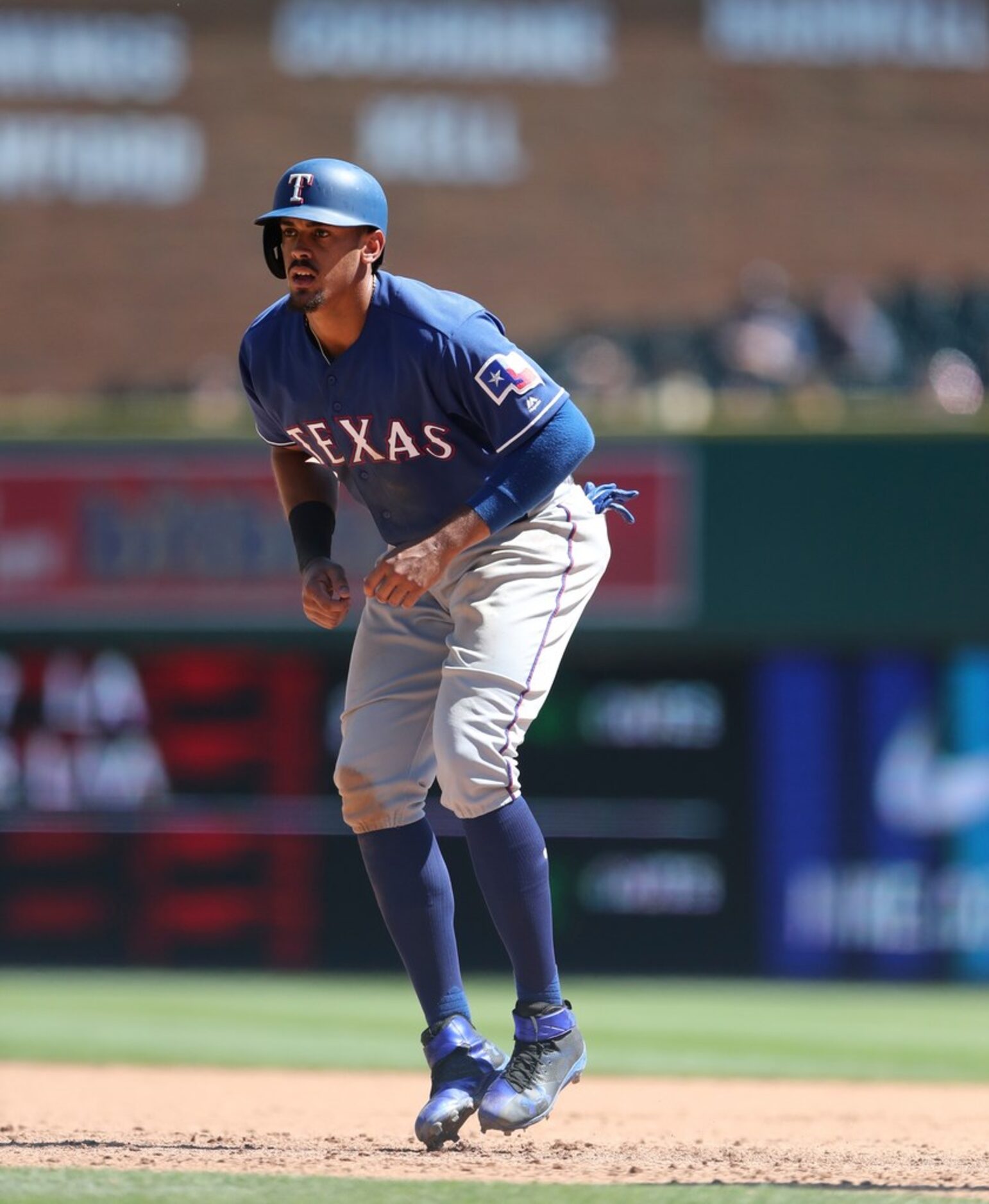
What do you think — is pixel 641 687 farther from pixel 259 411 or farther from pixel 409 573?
pixel 409 573

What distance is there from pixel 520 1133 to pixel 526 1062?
471 mm

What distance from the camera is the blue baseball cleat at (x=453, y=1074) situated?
3934 mm

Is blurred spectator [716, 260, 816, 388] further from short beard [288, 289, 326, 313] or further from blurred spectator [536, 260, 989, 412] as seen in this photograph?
short beard [288, 289, 326, 313]

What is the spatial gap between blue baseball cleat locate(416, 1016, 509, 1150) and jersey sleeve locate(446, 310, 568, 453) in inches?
43.6

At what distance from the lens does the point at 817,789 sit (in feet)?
32.4

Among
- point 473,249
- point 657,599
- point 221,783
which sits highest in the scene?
point 473,249

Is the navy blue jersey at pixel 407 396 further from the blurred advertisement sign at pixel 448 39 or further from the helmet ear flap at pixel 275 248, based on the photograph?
the blurred advertisement sign at pixel 448 39

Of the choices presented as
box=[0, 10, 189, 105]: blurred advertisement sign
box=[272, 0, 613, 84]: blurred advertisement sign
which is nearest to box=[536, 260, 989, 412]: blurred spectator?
box=[272, 0, 613, 84]: blurred advertisement sign

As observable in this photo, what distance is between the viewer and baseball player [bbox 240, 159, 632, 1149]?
12.9ft

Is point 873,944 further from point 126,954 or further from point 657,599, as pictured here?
point 126,954

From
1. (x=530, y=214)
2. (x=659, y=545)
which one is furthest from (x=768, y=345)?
(x=530, y=214)

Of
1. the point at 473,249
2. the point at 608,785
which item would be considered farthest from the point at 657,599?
the point at 473,249

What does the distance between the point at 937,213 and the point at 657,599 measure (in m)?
6.01

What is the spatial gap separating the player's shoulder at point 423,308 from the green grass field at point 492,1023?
3.11 meters
